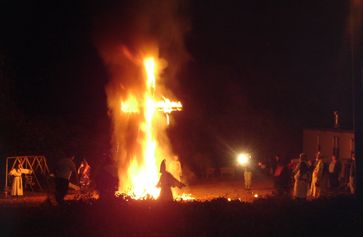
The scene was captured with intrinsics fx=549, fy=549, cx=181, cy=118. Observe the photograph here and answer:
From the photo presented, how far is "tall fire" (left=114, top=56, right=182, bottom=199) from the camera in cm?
2086

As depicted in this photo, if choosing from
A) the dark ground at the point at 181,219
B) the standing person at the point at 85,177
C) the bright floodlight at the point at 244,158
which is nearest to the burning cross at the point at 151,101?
the standing person at the point at 85,177

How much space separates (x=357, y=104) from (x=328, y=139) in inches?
771

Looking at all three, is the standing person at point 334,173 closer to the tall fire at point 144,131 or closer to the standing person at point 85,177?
the tall fire at point 144,131

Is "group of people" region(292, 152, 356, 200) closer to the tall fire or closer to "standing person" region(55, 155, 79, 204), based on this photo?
the tall fire

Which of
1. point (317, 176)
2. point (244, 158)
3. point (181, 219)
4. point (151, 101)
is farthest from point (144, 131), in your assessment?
point (181, 219)

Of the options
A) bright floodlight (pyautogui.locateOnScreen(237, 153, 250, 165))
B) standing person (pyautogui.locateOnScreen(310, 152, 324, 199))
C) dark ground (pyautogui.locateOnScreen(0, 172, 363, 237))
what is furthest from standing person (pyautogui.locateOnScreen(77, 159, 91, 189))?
dark ground (pyautogui.locateOnScreen(0, 172, 363, 237))

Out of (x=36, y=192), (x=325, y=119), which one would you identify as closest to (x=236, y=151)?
(x=325, y=119)

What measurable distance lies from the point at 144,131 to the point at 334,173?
7.58 m

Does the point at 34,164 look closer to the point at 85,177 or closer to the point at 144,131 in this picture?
the point at 85,177

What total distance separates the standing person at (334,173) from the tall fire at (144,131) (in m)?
6.27

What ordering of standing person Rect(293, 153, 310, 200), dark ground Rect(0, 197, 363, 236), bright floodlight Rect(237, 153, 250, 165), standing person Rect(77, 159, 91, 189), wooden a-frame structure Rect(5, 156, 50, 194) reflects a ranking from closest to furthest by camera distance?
dark ground Rect(0, 197, 363, 236), standing person Rect(293, 153, 310, 200), standing person Rect(77, 159, 91, 189), wooden a-frame structure Rect(5, 156, 50, 194), bright floodlight Rect(237, 153, 250, 165)

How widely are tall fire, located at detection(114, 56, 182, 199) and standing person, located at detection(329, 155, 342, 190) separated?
6.27 meters

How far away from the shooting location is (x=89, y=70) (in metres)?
25.9

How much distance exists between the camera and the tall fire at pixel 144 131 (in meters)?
20.9
